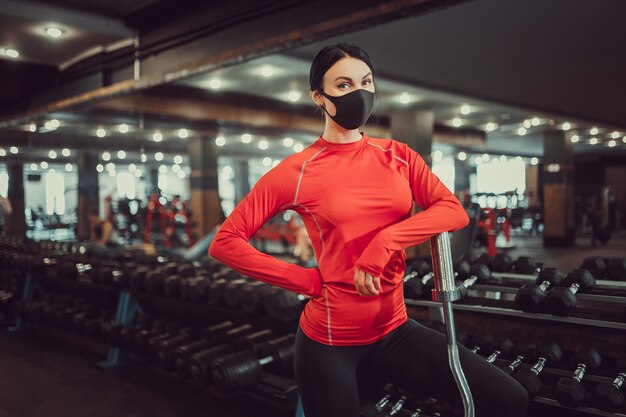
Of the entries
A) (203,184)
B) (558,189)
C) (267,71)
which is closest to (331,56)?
(558,189)

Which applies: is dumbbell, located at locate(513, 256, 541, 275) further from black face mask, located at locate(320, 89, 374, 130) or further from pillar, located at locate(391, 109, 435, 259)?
pillar, located at locate(391, 109, 435, 259)

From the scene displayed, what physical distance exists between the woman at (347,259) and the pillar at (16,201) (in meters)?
7.52

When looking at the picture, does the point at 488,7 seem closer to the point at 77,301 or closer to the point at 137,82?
the point at 137,82

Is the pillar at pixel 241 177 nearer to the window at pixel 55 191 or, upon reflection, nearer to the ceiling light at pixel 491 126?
the window at pixel 55 191

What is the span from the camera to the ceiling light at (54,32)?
4008 millimetres

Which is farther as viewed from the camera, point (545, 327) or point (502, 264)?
point (502, 264)

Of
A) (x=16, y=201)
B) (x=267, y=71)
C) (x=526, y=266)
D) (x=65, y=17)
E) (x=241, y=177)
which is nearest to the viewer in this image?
(x=526, y=266)

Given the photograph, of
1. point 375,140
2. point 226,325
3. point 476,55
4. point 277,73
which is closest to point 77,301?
point 226,325

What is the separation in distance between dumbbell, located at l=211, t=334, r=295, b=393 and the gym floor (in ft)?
1.34

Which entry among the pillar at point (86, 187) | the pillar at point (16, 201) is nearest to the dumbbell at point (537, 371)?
the pillar at point (86, 187)

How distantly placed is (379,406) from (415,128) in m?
4.41

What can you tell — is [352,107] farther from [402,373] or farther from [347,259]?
[402,373]

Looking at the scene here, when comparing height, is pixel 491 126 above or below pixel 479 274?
above

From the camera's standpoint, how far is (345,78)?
1091 mm
